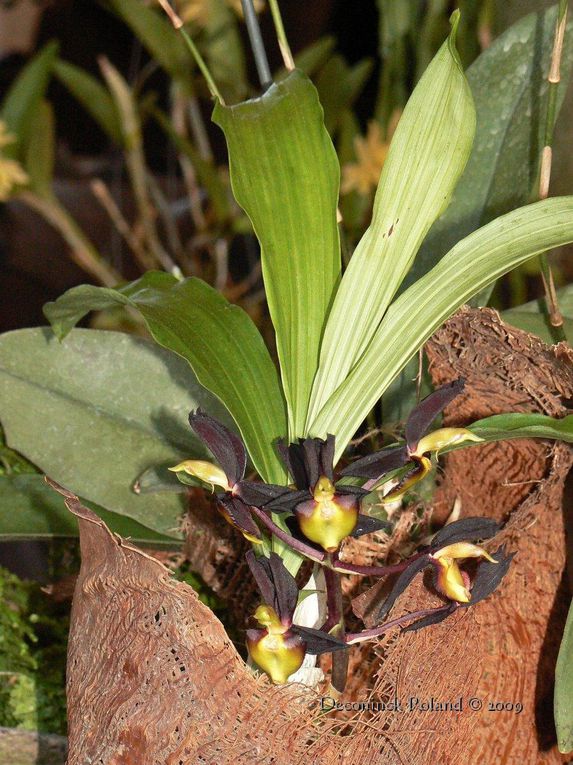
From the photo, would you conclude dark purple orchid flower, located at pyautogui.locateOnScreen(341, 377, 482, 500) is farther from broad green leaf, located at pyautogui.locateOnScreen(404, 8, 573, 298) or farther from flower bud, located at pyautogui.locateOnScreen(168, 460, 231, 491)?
broad green leaf, located at pyautogui.locateOnScreen(404, 8, 573, 298)

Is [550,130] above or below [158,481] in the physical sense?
above

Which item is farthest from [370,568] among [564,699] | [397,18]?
[397,18]

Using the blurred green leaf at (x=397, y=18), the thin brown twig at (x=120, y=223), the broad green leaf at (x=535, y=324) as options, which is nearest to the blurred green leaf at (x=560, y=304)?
the broad green leaf at (x=535, y=324)

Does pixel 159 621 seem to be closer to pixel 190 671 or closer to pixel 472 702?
pixel 190 671

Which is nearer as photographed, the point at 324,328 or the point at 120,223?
the point at 324,328

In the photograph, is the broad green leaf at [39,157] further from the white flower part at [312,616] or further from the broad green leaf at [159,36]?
the white flower part at [312,616]

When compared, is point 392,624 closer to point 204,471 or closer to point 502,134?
point 204,471
